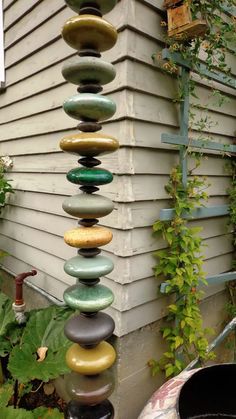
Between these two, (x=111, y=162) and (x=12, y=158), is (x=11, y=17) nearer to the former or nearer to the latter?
(x=12, y=158)

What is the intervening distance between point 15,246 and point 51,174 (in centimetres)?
98

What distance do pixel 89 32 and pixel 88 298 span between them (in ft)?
1.93

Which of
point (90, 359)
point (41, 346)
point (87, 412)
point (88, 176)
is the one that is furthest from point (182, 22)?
point (41, 346)

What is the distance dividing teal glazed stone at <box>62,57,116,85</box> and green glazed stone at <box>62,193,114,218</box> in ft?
0.88

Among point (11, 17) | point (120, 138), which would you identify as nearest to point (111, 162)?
point (120, 138)

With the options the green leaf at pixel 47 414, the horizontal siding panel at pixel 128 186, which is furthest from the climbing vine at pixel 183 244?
→ the green leaf at pixel 47 414

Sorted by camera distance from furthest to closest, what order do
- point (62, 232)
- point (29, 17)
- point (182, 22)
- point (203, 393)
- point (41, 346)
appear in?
point (29, 17)
point (62, 232)
point (41, 346)
point (182, 22)
point (203, 393)

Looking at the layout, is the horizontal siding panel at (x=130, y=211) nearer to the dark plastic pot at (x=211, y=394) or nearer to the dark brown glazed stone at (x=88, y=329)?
the dark plastic pot at (x=211, y=394)

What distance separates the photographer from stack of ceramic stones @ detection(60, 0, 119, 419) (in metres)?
0.64

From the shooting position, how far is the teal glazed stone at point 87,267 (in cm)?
68

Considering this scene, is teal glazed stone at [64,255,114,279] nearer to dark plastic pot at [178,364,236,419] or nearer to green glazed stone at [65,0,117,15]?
green glazed stone at [65,0,117,15]

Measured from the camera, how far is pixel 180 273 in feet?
5.54

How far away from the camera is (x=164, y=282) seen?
1.79 meters

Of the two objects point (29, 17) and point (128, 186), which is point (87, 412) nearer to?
point (128, 186)
